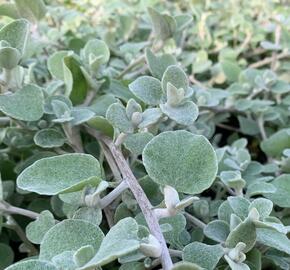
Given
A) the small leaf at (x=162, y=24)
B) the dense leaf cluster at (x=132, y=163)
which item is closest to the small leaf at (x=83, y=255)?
the dense leaf cluster at (x=132, y=163)

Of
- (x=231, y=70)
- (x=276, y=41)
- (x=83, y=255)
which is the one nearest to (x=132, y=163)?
(x=83, y=255)

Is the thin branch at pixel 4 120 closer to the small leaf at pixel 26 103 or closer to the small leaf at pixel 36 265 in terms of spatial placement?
the small leaf at pixel 26 103

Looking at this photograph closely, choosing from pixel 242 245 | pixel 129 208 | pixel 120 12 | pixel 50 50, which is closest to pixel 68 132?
pixel 129 208

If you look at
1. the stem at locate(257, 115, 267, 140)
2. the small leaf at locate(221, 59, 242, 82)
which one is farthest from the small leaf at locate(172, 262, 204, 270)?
the small leaf at locate(221, 59, 242, 82)

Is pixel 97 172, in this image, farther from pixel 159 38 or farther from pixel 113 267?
pixel 159 38

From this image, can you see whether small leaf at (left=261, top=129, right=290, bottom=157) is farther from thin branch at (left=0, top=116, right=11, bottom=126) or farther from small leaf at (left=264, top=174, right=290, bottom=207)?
thin branch at (left=0, top=116, right=11, bottom=126)

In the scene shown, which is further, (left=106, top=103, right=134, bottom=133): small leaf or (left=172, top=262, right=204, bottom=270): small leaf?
(left=106, top=103, right=134, bottom=133): small leaf
